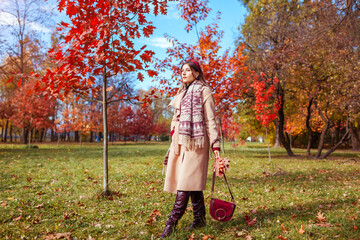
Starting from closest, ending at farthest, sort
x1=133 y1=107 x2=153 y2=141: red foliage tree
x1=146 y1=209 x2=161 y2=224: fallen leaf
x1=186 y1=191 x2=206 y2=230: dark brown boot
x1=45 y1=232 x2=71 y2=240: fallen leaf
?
x1=45 y1=232 x2=71 y2=240: fallen leaf < x1=186 y1=191 x2=206 y2=230: dark brown boot < x1=146 y1=209 x2=161 y2=224: fallen leaf < x1=133 y1=107 x2=153 y2=141: red foliage tree

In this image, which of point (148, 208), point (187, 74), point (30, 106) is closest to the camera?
point (187, 74)

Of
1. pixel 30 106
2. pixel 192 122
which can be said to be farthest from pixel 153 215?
pixel 30 106

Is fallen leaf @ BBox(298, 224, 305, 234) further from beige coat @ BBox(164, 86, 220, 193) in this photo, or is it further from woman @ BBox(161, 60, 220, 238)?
beige coat @ BBox(164, 86, 220, 193)

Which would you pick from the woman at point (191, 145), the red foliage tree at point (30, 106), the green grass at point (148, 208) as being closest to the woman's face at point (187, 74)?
the woman at point (191, 145)

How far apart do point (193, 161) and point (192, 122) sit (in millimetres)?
543

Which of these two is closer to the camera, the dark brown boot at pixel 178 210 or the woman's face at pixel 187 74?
the dark brown boot at pixel 178 210

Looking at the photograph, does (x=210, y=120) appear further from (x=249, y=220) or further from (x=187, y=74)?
(x=249, y=220)

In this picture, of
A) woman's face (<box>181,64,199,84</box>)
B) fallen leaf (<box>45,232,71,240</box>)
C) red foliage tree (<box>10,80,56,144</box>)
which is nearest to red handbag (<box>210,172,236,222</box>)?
woman's face (<box>181,64,199,84</box>)

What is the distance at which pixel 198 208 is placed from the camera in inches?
153

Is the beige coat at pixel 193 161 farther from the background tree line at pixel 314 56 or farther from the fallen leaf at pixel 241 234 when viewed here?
the background tree line at pixel 314 56

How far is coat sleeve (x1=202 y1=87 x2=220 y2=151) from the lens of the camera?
11.6ft

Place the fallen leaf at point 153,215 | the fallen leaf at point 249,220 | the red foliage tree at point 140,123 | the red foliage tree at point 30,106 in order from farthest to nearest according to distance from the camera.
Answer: the red foliage tree at point 140,123 → the red foliage tree at point 30,106 → the fallen leaf at point 153,215 → the fallen leaf at point 249,220

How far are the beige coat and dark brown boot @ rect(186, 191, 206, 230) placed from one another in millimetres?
194

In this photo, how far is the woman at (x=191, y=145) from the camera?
359 cm
